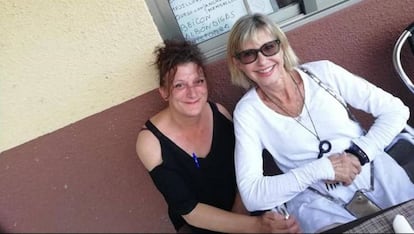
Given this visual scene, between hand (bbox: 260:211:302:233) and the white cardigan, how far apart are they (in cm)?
21

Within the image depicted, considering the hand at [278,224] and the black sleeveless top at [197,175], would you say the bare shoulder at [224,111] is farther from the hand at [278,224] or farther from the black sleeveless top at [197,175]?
the hand at [278,224]

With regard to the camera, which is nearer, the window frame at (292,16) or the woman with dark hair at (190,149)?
the woman with dark hair at (190,149)

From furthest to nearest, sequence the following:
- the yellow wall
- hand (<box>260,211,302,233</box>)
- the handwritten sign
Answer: the handwritten sign, the yellow wall, hand (<box>260,211,302,233</box>)

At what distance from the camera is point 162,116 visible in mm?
2123

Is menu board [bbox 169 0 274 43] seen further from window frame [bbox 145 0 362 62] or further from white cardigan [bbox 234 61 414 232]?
white cardigan [bbox 234 61 414 232]

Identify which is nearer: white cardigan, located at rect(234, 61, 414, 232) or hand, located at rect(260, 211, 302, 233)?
hand, located at rect(260, 211, 302, 233)

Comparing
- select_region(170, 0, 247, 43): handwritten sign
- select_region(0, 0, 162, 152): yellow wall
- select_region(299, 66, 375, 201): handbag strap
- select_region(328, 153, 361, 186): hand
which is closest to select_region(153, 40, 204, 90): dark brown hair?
select_region(0, 0, 162, 152): yellow wall

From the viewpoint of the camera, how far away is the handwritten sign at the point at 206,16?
2.35m

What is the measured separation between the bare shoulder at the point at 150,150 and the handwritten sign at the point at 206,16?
2.15 ft

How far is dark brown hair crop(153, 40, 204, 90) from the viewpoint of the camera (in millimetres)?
2008

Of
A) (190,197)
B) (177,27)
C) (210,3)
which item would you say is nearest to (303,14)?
(210,3)

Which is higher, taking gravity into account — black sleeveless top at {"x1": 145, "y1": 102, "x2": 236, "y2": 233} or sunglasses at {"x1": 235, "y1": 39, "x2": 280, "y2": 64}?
sunglasses at {"x1": 235, "y1": 39, "x2": 280, "y2": 64}

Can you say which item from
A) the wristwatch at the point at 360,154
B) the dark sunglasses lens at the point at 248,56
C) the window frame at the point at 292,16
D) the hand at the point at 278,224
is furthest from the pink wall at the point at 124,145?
the wristwatch at the point at 360,154

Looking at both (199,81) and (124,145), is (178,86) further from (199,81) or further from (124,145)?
(124,145)
